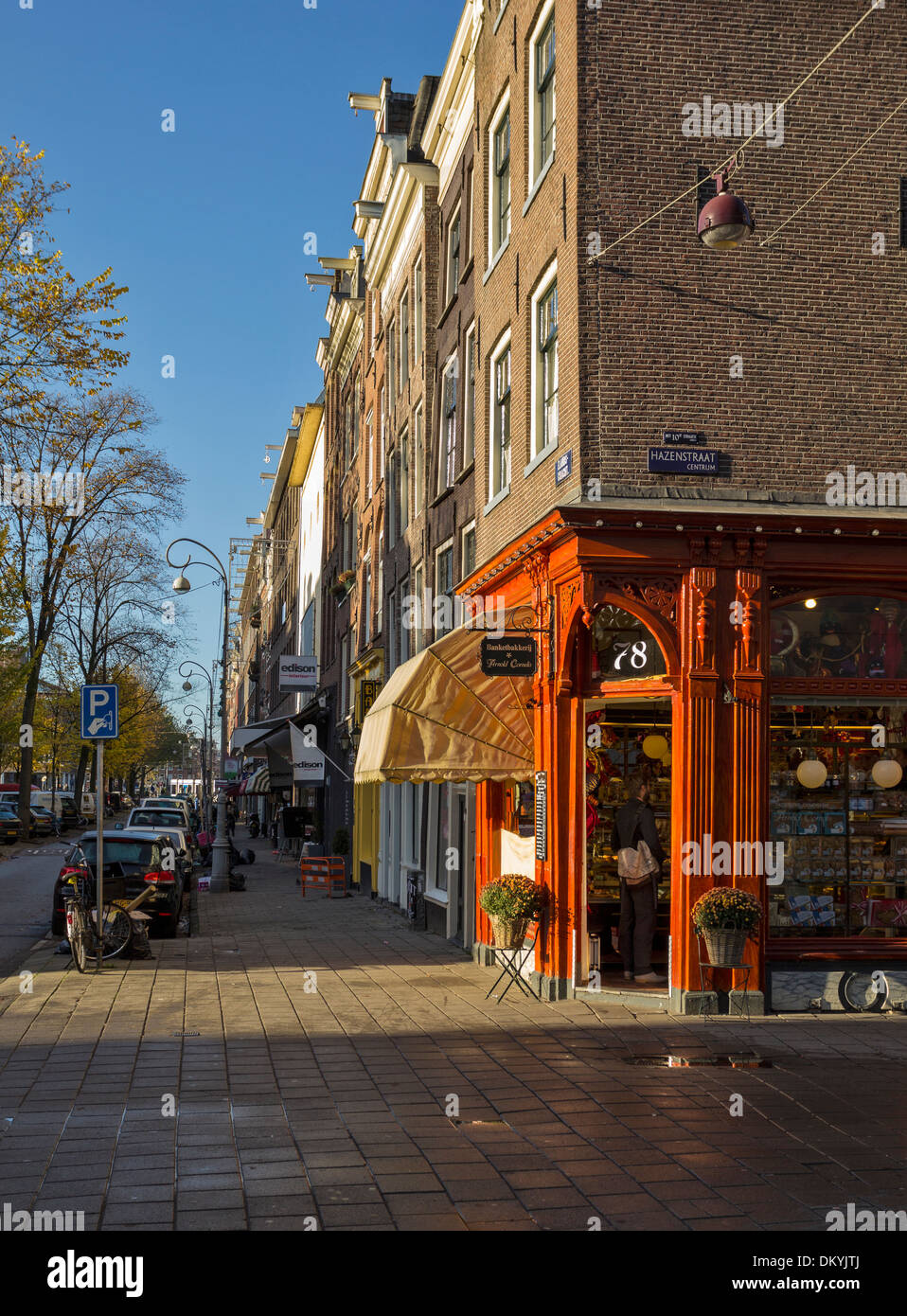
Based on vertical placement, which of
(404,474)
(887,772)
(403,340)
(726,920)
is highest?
(403,340)

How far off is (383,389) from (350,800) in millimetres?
10792

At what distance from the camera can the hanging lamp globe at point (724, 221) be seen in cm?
1180

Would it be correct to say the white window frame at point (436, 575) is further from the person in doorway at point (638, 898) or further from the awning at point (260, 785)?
the awning at point (260, 785)

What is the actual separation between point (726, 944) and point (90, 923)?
319 inches

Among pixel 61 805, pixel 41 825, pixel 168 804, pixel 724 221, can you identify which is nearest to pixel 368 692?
pixel 724 221

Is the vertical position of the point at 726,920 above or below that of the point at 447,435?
below

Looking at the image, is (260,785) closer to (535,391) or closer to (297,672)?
(297,672)

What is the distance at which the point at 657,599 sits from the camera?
43.4 ft

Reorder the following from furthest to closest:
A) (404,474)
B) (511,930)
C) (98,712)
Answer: (404,474) < (98,712) < (511,930)

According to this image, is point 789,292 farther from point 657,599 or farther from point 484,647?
point 484,647

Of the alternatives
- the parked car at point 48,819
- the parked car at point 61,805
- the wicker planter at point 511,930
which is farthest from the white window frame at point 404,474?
the parked car at point 61,805

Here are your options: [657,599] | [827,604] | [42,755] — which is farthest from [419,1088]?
[42,755]

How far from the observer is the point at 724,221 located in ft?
38.7

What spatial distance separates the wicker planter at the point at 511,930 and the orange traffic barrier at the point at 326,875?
17.2 metres
